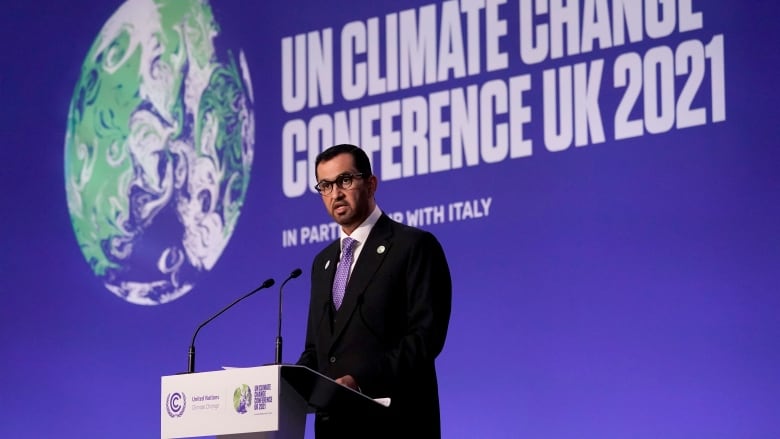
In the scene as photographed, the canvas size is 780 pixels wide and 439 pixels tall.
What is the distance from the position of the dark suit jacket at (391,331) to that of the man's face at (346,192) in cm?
8

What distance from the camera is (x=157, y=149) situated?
6340mm

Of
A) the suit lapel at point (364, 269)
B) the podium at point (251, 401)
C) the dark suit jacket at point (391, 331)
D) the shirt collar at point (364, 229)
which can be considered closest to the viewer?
the podium at point (251, 401)

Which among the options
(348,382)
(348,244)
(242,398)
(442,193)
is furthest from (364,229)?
(442,193)

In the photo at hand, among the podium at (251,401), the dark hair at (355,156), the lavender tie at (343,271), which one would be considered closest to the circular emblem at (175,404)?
the podium at (251,401)

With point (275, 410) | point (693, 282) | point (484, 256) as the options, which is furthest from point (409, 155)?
point (275, 410)

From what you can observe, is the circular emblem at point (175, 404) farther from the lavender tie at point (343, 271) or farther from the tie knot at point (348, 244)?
the tie knot at point (348, 244)

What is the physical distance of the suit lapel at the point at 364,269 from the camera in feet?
12.0

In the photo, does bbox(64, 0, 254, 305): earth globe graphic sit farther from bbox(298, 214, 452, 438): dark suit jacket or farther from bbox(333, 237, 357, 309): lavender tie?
bbox(298, 214, 452, 438): dark suit jacket

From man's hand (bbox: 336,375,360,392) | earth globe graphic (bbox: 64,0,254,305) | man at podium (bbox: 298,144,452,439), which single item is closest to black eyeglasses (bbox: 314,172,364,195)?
man at podium (bbox: 298,144,452,439)

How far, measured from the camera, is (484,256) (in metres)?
5.20

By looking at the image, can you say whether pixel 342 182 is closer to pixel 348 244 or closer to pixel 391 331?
pixel 348 244

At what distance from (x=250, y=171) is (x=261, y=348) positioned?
77 centimetres

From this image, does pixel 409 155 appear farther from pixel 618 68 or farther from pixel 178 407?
pixel 178 407

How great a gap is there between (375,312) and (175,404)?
0.57 meters
